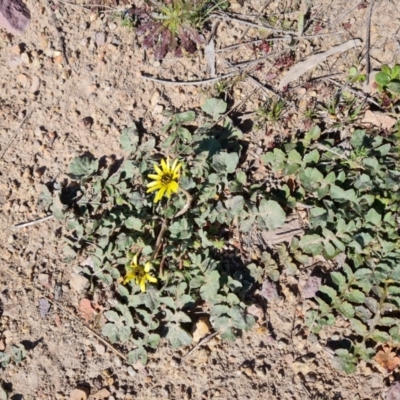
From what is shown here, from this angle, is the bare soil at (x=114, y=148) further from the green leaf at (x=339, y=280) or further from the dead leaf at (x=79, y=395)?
the green leaf at (x=339, y=280)

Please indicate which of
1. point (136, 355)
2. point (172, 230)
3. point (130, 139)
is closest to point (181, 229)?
point (172, 230)

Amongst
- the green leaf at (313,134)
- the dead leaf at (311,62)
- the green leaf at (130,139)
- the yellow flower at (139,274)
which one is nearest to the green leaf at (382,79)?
the dead leaf at (311,62)

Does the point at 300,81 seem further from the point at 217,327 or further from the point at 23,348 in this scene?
the point at 23,348

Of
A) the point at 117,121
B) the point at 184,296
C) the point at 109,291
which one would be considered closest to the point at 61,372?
the point at 109,291

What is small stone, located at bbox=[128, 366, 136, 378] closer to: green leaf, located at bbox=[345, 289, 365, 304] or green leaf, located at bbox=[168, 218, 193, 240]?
green leaf, located at bbox=[168, 218, 193, 240]

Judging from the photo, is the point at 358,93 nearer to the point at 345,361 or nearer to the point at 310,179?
the point at 310,179
